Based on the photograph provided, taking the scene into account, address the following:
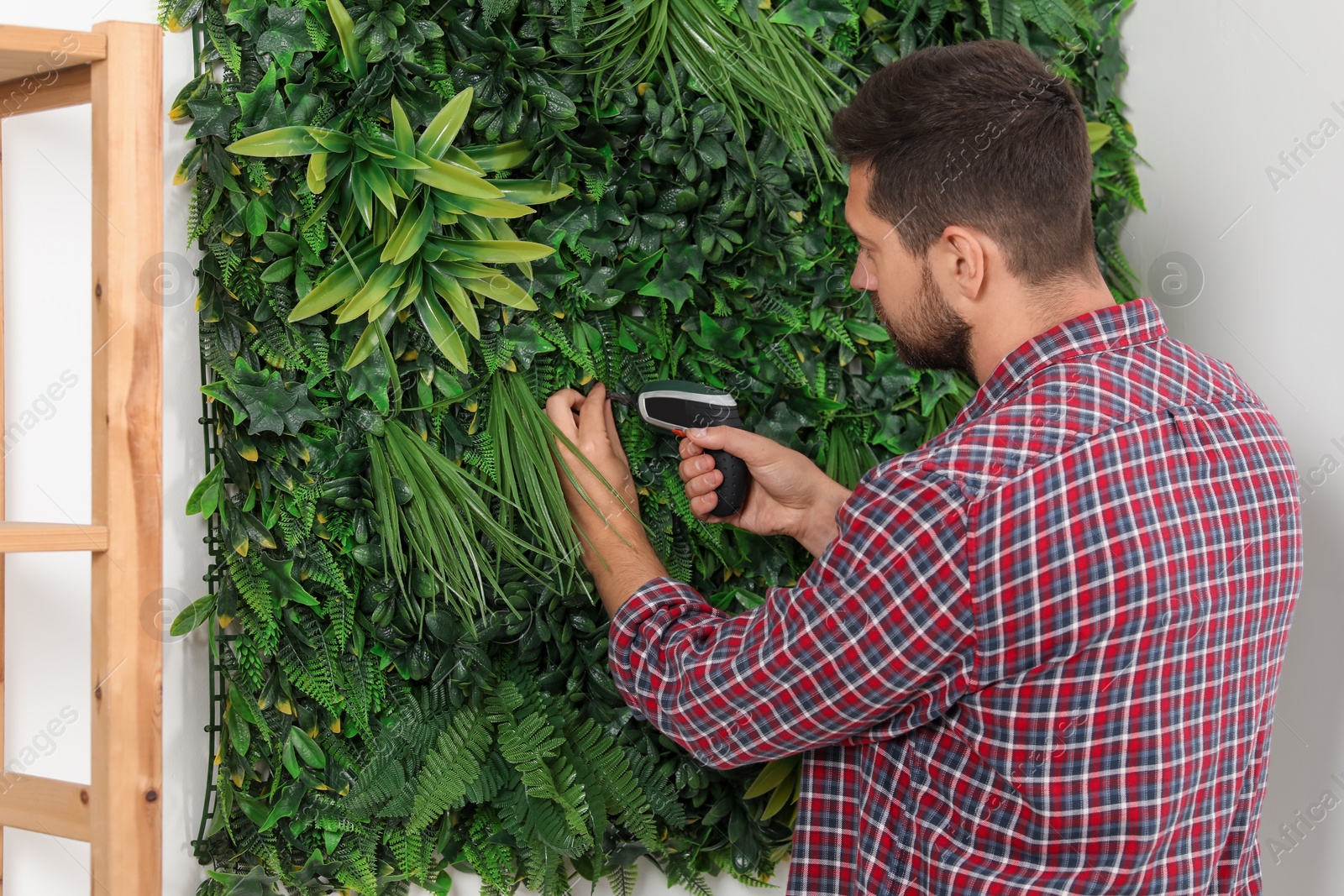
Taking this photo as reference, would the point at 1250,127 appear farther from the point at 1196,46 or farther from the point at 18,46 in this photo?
the point at 18,46

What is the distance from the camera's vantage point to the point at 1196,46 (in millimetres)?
1371

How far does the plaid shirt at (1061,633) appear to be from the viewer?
87cm

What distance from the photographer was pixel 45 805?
1.10 meters

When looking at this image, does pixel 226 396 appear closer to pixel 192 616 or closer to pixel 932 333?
pixel 192 616

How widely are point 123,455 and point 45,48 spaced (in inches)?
16.4

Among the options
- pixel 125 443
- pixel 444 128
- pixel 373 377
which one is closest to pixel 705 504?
pixel 373 377

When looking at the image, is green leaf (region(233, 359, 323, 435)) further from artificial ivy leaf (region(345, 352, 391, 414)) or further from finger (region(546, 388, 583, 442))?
finger (region(546, 388, 583, 442))

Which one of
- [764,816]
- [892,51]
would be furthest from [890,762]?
[892,51]

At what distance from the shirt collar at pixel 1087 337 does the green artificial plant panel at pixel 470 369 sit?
41 centimetres

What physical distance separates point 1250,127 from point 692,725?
1.01 m

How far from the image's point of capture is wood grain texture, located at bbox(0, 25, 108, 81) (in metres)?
0.98

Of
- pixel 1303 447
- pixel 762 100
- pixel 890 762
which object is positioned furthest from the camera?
pixel 762 100

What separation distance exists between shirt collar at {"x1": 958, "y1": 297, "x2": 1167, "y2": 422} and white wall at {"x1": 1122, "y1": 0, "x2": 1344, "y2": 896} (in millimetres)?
292

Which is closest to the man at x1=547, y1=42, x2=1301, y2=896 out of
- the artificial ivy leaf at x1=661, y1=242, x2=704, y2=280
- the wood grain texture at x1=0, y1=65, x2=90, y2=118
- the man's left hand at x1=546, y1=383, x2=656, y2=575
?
the man's left hand at x1=546, y1=383, x2=656, y2=575
